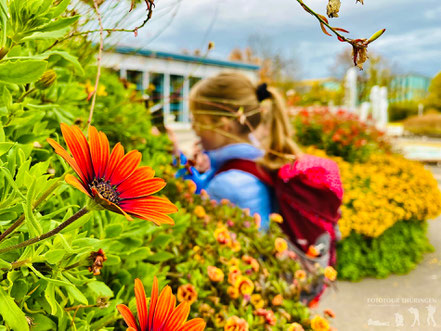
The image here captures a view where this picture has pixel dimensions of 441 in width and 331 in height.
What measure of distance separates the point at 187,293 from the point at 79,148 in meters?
0.76

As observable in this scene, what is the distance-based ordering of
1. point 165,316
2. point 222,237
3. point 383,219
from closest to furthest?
point 165,316 < point 222,237 < point 383,219

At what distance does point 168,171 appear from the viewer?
175 centimetres

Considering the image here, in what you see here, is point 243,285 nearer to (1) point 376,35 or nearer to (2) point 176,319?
(2) point 176,319

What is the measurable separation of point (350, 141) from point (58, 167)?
527 centimetres

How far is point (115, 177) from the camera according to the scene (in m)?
0.52

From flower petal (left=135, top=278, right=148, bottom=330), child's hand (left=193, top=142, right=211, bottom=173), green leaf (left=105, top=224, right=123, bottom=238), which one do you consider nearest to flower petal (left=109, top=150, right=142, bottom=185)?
flower petal (left=135, top=278, right=148, bottom=330)

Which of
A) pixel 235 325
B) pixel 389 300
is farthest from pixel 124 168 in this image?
pixel 389 300

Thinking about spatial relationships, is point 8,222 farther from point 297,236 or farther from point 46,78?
point 297,236

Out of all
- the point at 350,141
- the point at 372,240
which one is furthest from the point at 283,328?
the point at 350,141

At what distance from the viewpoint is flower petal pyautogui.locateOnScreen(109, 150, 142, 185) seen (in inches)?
20.3

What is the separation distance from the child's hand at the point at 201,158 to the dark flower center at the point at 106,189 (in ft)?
7.93

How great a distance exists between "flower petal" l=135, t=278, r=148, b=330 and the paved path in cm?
216

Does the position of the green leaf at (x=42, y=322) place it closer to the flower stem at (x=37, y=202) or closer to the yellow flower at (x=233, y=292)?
the flower stem at (x=37, y=202)

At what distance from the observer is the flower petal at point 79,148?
0.45 m
